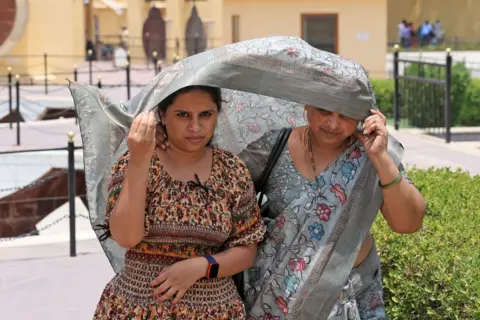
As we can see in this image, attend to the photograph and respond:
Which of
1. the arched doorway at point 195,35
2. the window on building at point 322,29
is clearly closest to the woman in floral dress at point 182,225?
the arched doorway at point 195,35

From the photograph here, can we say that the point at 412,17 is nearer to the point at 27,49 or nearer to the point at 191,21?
the point at 191,21

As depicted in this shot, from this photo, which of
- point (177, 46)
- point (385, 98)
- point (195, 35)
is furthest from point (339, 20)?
point (385, 98)

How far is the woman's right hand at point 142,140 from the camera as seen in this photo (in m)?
2.69

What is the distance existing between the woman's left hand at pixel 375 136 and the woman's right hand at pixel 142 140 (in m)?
0.59

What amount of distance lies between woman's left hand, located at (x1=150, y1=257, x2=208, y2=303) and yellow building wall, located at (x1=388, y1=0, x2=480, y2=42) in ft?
140

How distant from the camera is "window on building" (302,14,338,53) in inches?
1113

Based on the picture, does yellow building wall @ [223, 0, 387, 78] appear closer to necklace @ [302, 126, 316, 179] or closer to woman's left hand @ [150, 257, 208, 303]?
necklace @ [302, 126, 316, 179]

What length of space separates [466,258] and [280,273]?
1128 millimetres

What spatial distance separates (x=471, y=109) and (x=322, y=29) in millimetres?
12087

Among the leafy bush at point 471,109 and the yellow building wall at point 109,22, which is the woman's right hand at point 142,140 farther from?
the yellow building wall at point 109,22

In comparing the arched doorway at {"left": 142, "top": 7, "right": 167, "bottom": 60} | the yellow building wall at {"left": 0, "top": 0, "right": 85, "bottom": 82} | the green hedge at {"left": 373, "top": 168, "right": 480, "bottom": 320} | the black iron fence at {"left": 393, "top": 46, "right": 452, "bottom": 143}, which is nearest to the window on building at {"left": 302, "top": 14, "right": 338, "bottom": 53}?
the arched doorway at {"left": 142, "top": 7, "right": 167, "bottom": 60}

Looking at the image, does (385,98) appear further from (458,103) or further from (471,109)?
(458,103)

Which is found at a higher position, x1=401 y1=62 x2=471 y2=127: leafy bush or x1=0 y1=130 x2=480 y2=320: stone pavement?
→ x1=401 y1=62 x2=471 y2=127: leafy bush

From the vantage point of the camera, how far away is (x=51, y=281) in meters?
6.44
